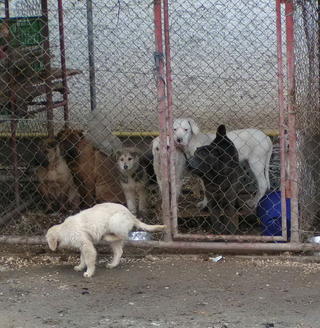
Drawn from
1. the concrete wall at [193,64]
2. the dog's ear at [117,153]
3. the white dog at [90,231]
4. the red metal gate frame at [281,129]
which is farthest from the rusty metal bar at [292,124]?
the concrete wall at [193,64]

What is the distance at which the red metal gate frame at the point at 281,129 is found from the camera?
A: 484cm

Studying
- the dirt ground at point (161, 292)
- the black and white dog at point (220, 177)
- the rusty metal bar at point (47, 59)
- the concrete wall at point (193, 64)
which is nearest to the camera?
the dirt ground at point (161, 292)

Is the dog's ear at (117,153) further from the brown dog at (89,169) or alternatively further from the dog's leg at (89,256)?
the dog's leg at (89,256)

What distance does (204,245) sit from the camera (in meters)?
5.10

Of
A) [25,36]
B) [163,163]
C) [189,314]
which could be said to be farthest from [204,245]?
[25,36]

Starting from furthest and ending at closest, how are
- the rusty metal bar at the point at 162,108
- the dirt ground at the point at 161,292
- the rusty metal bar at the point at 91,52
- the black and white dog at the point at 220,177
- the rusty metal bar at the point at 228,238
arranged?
the rusty metal bar at the point at 91,52 → the black and white dog at the point at 220,177 → the rusty metal bar at the point at 228,238 → the rusty metal bar at the point at 162,108 → the dirt ground at the point at 161,292

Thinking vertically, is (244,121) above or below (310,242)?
above

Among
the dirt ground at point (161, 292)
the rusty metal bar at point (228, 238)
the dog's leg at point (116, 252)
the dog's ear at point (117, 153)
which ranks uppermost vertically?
the dog's ear at point (117, 153)

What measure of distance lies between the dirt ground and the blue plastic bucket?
14.0 inches

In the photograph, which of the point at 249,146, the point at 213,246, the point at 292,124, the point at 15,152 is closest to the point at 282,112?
the point at 292,124

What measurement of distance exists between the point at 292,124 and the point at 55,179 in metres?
2.74

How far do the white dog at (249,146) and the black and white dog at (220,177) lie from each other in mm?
527

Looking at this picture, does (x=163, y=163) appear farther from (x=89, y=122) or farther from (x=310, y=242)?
(x=89, y=122)

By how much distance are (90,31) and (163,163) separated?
2.28 m
